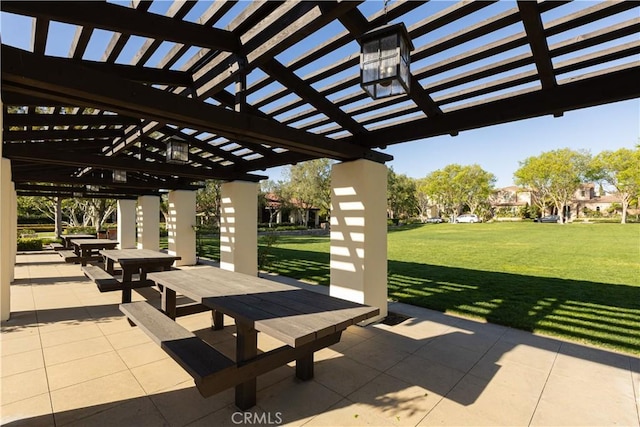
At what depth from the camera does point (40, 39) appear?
9.09 ft

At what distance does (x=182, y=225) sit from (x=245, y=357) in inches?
345

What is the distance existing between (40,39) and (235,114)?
1854 millimetres

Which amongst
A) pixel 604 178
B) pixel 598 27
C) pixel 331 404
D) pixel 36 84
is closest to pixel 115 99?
pixel 36 84

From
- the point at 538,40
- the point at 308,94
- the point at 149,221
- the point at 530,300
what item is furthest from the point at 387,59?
the point at 149,221

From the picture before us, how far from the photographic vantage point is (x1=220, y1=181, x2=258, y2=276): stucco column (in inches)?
314

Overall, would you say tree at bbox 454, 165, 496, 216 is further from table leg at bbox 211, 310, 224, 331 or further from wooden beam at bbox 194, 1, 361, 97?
wooden beam at bbox 194, 1, 361, 97

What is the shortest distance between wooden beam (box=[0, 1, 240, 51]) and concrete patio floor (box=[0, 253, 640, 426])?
3356 millimetres

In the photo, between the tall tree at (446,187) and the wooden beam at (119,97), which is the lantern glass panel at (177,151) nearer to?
the wooden beam at (119,97)

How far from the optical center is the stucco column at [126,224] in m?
13.1

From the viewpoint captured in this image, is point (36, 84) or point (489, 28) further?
point (489, 28)

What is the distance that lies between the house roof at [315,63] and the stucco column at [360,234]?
52cm

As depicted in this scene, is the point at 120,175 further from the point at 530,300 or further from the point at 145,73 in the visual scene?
the point at 530,300

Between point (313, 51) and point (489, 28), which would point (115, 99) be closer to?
point (313, 51)

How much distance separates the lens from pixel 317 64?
3.73m
